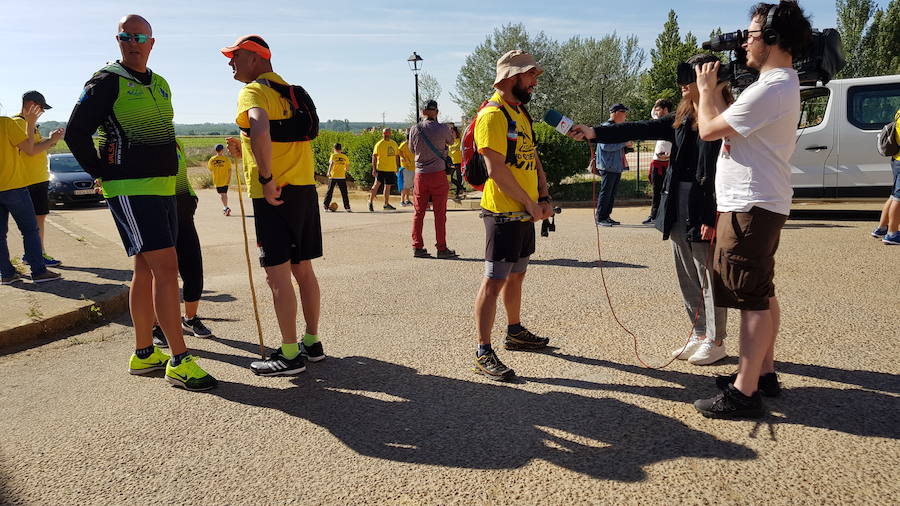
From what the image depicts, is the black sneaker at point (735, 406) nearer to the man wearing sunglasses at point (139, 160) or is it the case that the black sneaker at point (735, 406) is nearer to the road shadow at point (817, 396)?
the road shadow at point (817, 396)

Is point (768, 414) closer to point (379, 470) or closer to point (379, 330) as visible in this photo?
point (379, 470)

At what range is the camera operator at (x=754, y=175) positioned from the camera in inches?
118

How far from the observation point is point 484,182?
400 cm

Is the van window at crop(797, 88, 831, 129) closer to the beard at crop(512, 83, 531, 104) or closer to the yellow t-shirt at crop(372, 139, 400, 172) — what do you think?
the beard at crop(512, 83, 531, 104)

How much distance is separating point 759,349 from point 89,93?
385 cm

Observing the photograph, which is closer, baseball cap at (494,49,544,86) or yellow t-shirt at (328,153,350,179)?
baseball cap at (494,49,544,86)

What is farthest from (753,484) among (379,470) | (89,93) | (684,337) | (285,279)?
(89,93)

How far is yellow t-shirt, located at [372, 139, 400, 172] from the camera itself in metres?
14.4

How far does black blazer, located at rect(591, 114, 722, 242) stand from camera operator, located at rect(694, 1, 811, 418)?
1.65 feet

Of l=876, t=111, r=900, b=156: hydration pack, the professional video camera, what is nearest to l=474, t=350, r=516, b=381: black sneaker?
the professional video camera

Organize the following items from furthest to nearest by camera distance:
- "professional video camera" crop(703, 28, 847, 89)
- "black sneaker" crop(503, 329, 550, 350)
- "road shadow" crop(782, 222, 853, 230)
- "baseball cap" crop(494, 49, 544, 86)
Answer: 1. "road shadow" crop(782, 222, 853, 230)
2. "black sneaker" crop(503, 329, 550, 350)
3. "baseball cap" crop(494, 49, 544, 86)
4. "professional video camera" crop(703, 28, 847, 89)

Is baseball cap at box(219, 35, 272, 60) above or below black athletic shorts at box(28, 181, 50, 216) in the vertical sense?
above

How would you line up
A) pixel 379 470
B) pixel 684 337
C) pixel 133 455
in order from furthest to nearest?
1. pixel 684 337
2. pixel 133 455
3. pixel 379 470

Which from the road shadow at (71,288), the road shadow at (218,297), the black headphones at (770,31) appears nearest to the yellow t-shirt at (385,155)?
the road shadow at (218,297)
